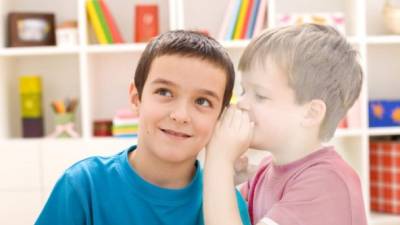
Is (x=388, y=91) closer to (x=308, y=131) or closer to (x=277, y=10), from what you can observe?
(x=277, y=10)

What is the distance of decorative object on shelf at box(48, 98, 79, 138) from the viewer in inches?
119

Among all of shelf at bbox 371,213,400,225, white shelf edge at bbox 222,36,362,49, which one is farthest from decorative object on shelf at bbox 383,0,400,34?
shelf at bbox 371,213,400,225

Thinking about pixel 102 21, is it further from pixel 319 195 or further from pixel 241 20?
pixel 319 195

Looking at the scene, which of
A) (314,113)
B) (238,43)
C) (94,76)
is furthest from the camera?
(94,76)

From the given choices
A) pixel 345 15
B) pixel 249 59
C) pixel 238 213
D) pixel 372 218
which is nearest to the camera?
pixel 238 213

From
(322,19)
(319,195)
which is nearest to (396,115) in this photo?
(322,19)

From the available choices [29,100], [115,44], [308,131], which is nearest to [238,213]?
[308,131]

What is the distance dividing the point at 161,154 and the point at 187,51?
0.68ft

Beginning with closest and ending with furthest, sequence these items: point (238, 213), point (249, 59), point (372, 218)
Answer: point (238, 213)
point (249, 59)
point (372, 218)

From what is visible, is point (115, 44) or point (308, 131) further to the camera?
point (115, 44)

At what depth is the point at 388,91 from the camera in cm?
330

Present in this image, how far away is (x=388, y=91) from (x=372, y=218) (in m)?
0.74

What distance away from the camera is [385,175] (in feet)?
9.93

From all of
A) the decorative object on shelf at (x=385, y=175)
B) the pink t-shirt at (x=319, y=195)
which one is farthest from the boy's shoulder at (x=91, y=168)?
the decorative object on shelf at (x=385, y=175)
